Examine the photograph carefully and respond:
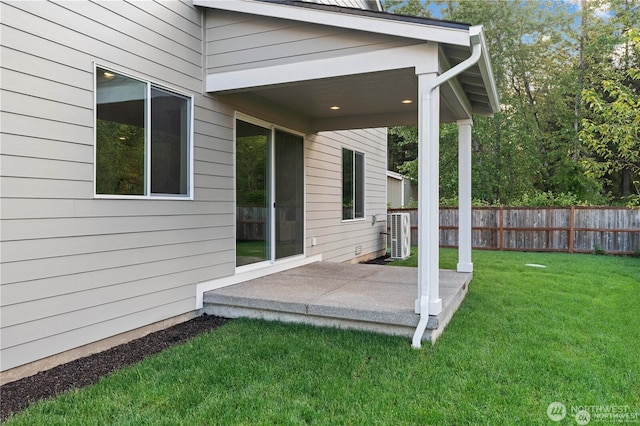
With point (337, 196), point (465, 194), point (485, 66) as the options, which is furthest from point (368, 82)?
point (337, 196)

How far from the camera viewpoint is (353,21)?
3.69 meters

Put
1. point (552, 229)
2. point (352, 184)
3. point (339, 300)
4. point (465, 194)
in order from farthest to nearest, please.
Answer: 1. point (552, 229)
2. point (352, 184)
3. point (465, 194)
4. point (339, 300)

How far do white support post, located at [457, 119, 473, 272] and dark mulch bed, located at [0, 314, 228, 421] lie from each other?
3.77m

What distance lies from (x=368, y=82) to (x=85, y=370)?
3734 millimetres

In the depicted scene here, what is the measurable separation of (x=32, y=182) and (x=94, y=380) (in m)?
1.45

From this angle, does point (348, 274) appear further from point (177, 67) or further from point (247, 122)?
point (177, 67)

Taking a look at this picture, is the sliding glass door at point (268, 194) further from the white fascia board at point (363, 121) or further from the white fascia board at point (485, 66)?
the white fascia board at point (485, 66)

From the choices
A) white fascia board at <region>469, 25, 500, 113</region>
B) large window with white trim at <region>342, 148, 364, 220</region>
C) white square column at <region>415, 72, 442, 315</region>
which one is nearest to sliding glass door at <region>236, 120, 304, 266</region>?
large window with white trim at <region>342, 148, 364, 220</region>

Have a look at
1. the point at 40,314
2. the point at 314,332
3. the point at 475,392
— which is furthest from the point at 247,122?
the point at 475,392

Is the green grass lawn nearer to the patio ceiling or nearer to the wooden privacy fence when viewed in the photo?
the patio ceiling

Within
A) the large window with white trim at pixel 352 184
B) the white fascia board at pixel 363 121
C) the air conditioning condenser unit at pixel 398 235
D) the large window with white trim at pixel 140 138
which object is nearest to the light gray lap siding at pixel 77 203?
the large window with white trim at pixel 140 138

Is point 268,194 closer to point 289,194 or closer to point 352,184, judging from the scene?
point 289,194

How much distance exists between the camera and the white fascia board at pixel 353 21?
3463 millimetres

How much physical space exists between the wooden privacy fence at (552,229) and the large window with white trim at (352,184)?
3.90 m
